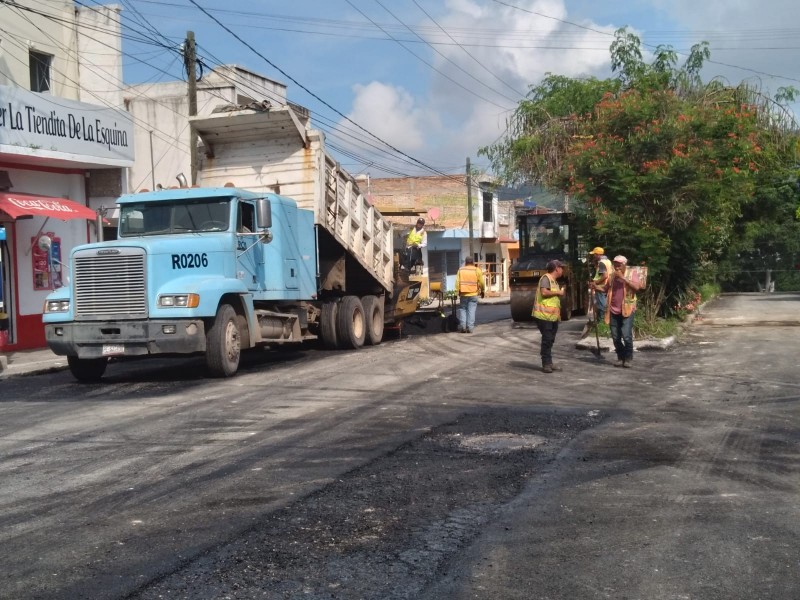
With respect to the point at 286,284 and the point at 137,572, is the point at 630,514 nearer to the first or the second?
the point at 137,572

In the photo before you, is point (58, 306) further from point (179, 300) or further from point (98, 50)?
point (98, 50)

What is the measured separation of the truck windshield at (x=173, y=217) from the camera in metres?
12.5

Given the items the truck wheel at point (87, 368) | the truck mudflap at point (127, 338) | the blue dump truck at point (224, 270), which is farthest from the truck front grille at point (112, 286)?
the truck wheel at point (87, 368)

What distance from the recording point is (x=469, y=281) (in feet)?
58.0

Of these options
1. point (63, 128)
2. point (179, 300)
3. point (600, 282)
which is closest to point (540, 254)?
point (600, 282)

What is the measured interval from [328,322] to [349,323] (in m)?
0.37

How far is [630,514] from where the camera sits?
17.7ft

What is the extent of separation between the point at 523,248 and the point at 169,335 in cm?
1183

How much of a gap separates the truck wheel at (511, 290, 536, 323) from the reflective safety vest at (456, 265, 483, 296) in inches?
96.2

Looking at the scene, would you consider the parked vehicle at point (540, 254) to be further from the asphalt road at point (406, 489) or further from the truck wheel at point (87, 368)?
the truck wheel at point (87, 368)

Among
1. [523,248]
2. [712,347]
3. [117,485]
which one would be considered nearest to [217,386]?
[117,485]

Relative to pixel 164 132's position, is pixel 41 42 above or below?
above

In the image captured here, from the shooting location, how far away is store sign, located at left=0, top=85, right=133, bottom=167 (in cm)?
1559

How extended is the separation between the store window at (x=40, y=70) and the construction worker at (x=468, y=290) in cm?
1048
